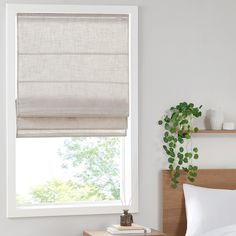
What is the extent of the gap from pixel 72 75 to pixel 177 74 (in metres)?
0.81

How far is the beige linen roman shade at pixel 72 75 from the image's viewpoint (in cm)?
542

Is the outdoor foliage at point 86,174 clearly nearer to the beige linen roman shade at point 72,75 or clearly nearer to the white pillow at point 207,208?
the beige linen roman shade at point 72,75

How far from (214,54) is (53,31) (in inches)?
49.3

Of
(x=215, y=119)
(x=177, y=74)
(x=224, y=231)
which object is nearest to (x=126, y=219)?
(x=224, y=231)

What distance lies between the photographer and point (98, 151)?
5730mm

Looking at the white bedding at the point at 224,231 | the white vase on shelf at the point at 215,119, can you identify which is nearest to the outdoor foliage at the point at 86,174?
the white vase on shelf at the point at 215,119

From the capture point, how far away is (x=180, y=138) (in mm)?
5625

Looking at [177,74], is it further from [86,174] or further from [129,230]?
[129,230]

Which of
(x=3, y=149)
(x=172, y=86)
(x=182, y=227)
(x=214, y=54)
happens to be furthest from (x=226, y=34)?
(x=3, y=149)

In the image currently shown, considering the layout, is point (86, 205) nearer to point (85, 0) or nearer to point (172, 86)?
point (172, 86)

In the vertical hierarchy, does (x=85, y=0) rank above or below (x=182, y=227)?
above

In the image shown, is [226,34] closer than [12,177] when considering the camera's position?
No

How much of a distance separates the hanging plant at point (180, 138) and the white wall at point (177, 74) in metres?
0.07

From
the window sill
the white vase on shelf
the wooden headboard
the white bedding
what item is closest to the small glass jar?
the window sill
